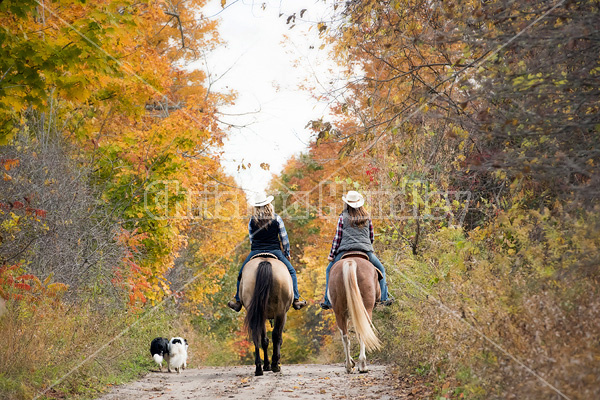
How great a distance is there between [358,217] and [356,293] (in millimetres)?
1477

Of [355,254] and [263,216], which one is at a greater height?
[263,216]

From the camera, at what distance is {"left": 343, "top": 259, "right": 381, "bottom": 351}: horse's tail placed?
9125 millimetres

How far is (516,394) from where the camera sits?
478 cm

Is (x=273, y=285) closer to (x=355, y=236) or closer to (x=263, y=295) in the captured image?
(x=263, y=295)

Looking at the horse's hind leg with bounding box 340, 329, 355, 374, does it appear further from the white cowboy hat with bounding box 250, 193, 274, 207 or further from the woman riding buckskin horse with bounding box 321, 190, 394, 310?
the white cowboy hat with bounding box 250, 193, 274, 207

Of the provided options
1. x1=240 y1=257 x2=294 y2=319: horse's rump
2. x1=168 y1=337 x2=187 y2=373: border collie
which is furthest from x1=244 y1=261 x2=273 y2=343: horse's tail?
x1=168 y1=337 x2=187 y2=373: border collie

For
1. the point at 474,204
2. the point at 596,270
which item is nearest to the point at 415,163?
the point at 474,204

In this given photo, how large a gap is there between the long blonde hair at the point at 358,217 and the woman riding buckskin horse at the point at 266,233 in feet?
3.91

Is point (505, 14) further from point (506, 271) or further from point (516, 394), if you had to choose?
point (516, 394)

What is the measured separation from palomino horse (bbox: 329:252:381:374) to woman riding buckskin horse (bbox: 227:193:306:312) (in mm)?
880

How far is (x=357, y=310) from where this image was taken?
9.30 metres

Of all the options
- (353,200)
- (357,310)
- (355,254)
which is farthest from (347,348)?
(353,200)

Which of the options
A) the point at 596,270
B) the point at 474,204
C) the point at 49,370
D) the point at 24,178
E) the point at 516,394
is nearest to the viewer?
the point at 516,394

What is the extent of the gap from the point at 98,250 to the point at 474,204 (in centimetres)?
786
